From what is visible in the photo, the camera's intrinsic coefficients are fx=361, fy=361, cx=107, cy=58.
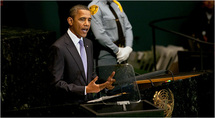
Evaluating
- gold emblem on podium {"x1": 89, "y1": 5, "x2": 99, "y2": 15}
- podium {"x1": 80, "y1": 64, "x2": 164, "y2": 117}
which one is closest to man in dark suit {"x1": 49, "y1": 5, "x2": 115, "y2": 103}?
podium {"x1": 80, "y1": 64, "x2": 164, "y2": 117}

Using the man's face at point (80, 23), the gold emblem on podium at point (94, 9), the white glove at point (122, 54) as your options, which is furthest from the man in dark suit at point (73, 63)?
the white glove at point (122, 54)

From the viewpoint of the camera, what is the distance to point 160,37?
562cm

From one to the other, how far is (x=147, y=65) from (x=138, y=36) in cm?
50

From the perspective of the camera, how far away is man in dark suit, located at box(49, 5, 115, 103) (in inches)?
89.0

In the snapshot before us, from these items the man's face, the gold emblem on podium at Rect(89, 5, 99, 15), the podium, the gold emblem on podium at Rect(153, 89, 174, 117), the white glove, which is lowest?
the gold emblem on podium at Rect(153, 89, 174, 117)

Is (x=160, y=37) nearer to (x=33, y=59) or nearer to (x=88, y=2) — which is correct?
(x=88, y=2)

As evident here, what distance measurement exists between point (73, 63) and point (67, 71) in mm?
65

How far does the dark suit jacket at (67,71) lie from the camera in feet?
7.41

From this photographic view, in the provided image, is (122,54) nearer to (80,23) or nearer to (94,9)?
(94,9)

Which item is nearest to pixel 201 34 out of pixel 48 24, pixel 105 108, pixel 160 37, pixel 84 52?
pixel 160 37

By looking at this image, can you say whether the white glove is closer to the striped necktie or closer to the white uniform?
the white uniform

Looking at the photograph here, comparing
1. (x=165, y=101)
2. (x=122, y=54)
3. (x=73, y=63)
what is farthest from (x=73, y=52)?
(x=122, y=54)

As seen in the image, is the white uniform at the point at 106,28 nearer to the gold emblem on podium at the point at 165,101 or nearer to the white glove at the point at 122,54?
the white glove at the point at 122,54

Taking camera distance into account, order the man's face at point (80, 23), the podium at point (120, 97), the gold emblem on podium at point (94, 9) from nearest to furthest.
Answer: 1. the podium at point (120, 97)
2. the man's face at point (80, 23)
3. the gold emblem on podium at point (94, 9)
